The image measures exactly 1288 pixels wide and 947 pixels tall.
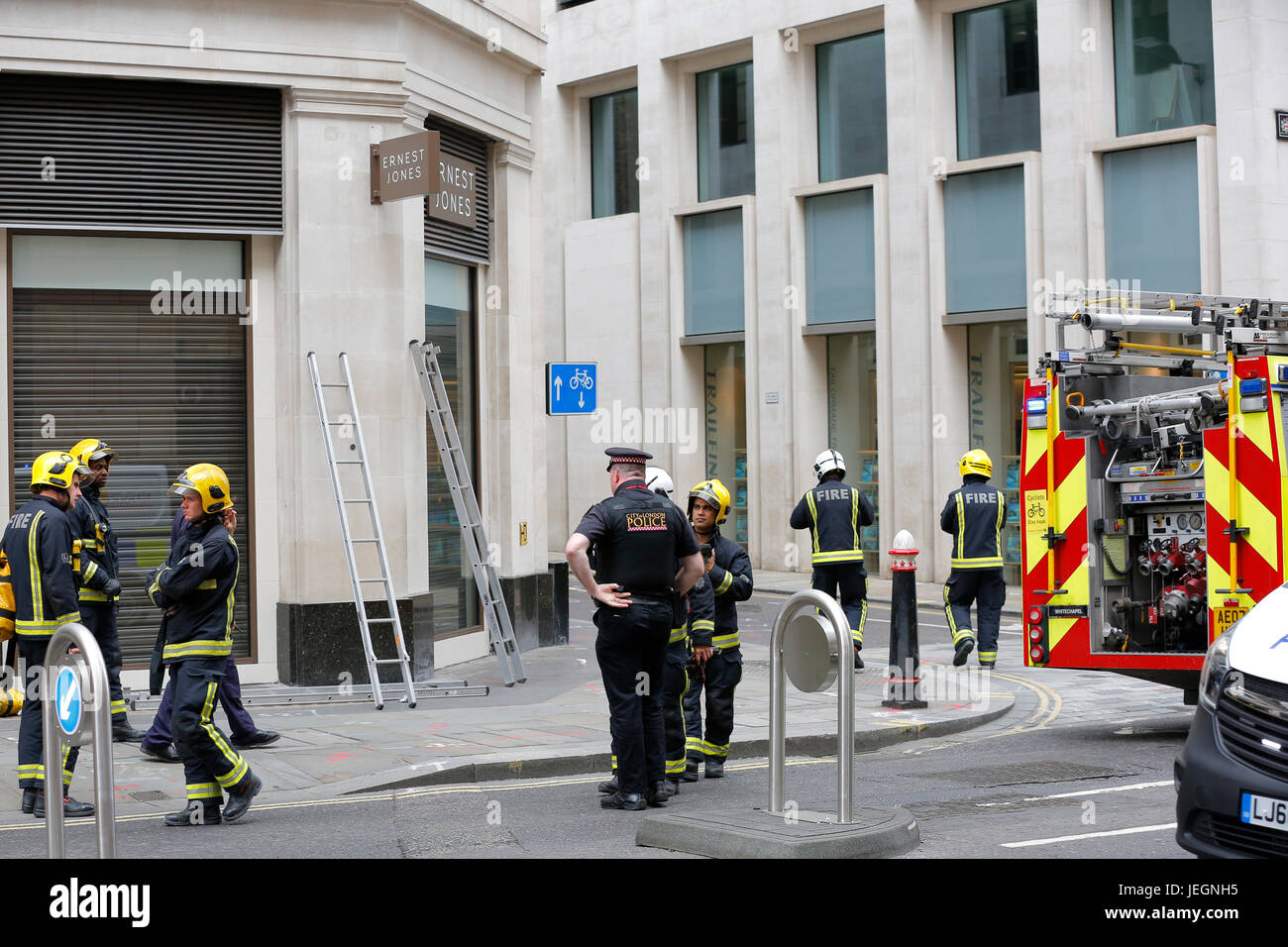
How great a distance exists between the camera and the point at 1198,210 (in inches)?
838

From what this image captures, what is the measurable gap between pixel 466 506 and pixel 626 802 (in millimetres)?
5936

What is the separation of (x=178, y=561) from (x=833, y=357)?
19323 mm

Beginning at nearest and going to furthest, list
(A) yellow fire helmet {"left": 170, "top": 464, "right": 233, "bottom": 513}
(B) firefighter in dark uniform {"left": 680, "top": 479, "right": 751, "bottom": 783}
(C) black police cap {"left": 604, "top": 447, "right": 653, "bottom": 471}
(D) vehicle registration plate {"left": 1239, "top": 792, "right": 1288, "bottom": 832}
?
(D) vehicle registration plate {"left": 1239, "top": 792, "right": 1288, "bottom": 832} → (A) yellow fire helmet {"left": 170, "top": 464, "right": 233, "bottom": 513} → (C) black police cap {"left": 604, "top": 447, "right": 653, "bottom": 471} → (B) firefighter in dark uniform {"left": 680, "top": 479, "right": 751, "bottom": 783}

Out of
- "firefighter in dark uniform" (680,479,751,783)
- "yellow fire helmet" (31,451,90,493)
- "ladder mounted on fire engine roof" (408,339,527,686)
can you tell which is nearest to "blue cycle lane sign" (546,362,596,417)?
"ladder mounted on fire engine roof" (408,339,527,686)

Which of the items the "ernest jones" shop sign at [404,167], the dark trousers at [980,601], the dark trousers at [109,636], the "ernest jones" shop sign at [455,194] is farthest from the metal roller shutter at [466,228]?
the dark trousers at [980,601]

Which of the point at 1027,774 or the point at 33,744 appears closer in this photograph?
the point at 33,744

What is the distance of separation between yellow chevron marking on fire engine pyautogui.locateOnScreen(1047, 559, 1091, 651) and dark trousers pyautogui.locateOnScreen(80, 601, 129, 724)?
20.7ft

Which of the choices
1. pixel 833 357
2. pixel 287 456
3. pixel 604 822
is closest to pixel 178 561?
pixel 604 822

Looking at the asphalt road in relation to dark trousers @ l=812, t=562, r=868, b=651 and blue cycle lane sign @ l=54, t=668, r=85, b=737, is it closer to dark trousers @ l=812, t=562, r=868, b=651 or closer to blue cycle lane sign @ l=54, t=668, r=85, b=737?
blue cycle lane sign @ l=54, t=668, r=85, b=737

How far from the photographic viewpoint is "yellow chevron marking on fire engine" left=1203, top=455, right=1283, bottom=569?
9.95 meters

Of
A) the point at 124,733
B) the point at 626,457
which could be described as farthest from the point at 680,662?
the point at 124,733

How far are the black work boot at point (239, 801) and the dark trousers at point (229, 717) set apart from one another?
1.05 metres

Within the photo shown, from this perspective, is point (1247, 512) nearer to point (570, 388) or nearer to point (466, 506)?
point (466, 506)

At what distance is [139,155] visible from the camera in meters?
12.8
